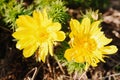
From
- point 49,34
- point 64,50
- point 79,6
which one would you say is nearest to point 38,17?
point 49,34

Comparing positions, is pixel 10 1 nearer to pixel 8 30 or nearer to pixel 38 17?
pixel 8 30

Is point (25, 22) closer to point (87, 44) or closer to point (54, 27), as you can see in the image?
point (54, 27)

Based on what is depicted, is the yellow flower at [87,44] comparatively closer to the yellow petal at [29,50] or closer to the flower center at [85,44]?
the flower center at [85,44]

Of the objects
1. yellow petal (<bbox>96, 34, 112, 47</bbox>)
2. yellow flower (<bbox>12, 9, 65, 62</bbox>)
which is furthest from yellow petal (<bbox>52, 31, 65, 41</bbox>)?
yellow petal (<bbox>96, 34, 112, 47</bbox>)

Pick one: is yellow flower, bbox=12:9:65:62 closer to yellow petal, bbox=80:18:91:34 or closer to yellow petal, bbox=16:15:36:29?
yellow petal, bbox=16:15:36:29

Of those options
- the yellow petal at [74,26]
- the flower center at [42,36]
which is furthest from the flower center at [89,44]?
the flower center at [42,36]

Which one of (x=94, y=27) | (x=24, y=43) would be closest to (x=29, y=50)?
(x=24, y=43)
